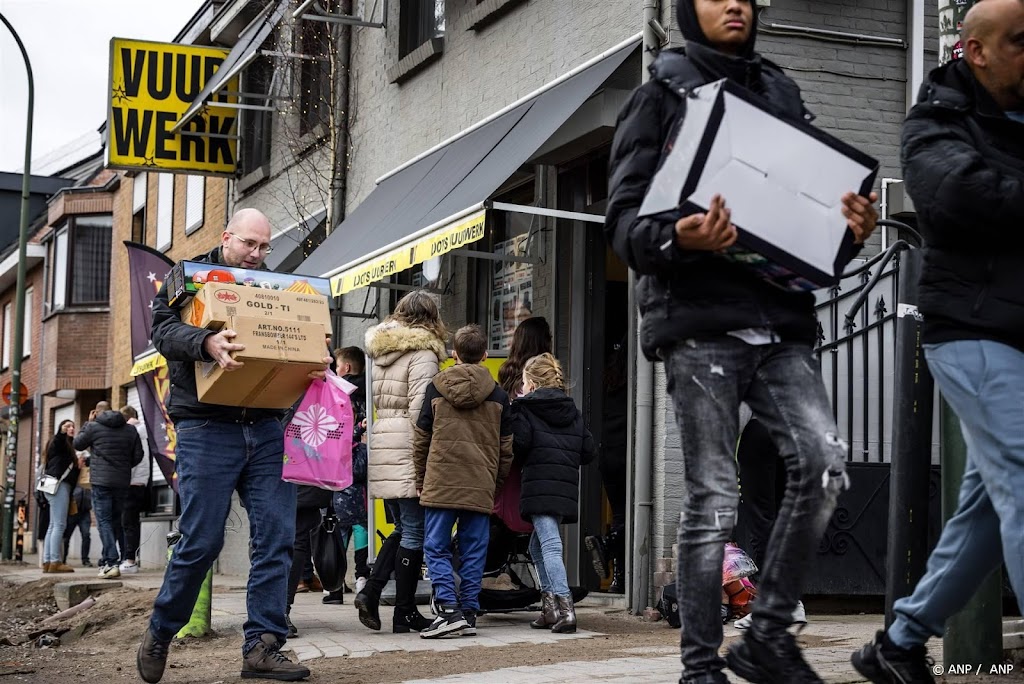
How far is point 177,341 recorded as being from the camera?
565 cm

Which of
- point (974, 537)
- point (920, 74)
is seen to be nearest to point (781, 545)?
point (974, 537)

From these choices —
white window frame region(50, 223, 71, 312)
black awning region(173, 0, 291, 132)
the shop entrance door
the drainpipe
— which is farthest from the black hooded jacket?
white window frame region(50, 223, 71, 312)

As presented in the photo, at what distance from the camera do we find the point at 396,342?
8.15 metres

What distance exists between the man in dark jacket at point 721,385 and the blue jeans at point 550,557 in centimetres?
427

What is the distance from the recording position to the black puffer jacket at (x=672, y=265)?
3.72 m

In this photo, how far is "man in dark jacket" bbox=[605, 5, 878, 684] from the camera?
3701 mm

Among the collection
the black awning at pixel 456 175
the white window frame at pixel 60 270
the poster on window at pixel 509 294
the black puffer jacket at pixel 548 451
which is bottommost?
the black puffer jacket at pixel 548 451

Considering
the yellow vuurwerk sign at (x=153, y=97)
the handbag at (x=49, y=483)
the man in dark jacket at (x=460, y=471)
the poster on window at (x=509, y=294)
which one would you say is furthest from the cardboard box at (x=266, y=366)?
the handbag at (x=49, y=483)

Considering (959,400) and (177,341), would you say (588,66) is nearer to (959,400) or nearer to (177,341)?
(177,341)

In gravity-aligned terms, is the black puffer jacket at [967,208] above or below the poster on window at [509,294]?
below

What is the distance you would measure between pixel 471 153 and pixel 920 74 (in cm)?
351

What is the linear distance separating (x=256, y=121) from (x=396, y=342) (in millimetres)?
11143

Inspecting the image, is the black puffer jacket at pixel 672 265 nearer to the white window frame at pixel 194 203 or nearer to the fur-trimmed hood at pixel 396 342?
the fur-trimmed hood at pixel 396 342

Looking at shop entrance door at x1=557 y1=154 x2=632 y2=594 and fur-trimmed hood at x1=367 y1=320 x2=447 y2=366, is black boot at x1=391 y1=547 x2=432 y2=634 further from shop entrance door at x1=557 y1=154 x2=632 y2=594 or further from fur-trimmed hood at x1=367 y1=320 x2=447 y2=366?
shop entrance door at x1=557 y1=154 x2=632 y2=594
